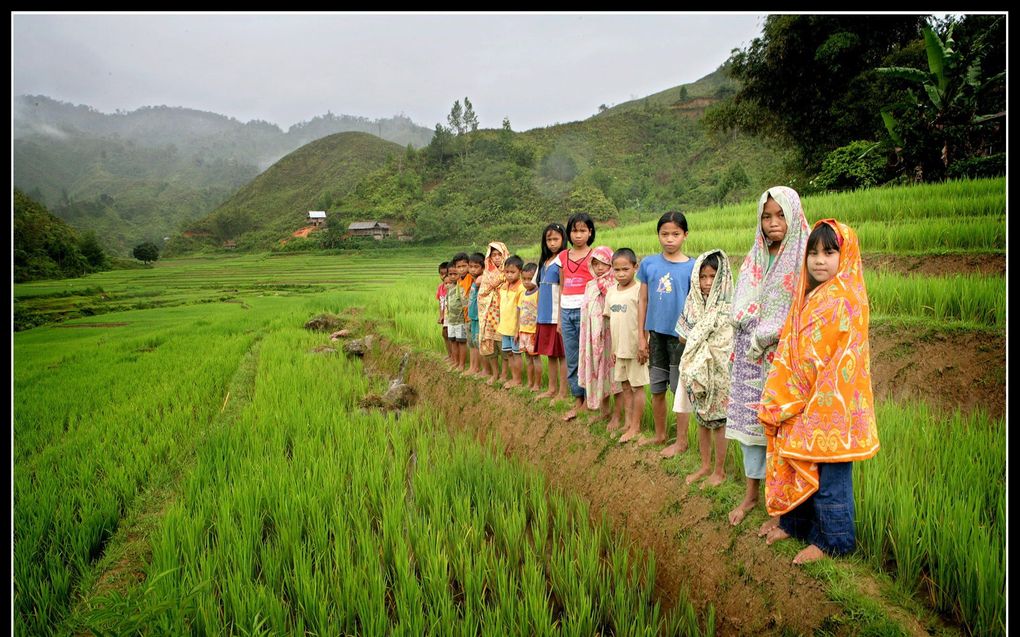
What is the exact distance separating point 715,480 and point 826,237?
50.8 inches

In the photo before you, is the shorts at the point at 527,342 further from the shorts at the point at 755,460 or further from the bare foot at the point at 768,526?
the bare foot at the point at 768,526

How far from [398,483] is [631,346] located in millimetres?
1736

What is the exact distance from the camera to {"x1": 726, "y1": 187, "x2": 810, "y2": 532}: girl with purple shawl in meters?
1.83

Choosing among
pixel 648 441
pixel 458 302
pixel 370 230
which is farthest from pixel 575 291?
pixel 370 230

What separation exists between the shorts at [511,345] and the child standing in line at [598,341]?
41.6 inches

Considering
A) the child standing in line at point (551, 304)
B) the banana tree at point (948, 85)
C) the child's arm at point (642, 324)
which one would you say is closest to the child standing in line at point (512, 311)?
the child standing in line at point (551, 304)

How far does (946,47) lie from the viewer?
708 centimetres

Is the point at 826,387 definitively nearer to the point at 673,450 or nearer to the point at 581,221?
the point at 673,450

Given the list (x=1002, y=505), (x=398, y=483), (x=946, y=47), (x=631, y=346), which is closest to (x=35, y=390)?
(x=398, y=483)

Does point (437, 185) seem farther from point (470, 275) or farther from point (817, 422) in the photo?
point (817, 422)

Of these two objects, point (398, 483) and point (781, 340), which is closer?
point (781, 340)

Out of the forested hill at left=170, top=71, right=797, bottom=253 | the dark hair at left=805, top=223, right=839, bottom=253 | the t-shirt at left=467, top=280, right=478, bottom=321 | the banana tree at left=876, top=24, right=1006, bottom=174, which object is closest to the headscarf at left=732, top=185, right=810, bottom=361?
the dark hair at left=805, top=223, right=839, bottom=253

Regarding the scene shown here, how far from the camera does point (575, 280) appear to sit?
11.3 feet

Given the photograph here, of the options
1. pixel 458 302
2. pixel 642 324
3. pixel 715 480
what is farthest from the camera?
pixel 458 302
